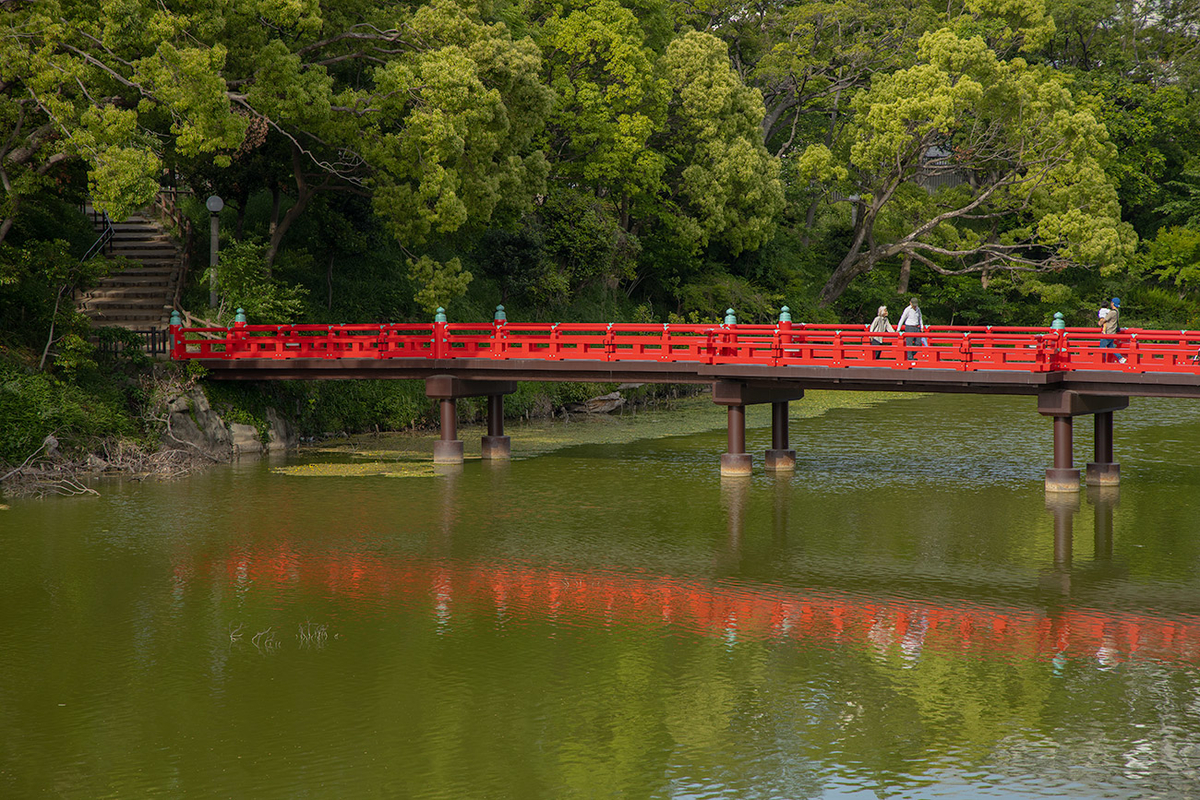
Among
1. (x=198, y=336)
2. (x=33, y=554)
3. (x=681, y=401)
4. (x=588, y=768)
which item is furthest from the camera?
(x=681, y=401)

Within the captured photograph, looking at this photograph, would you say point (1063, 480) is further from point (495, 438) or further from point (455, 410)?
point (455, 410)

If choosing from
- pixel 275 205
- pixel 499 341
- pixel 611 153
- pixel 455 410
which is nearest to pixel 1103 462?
pixel 499 341

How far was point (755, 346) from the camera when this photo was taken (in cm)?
2931

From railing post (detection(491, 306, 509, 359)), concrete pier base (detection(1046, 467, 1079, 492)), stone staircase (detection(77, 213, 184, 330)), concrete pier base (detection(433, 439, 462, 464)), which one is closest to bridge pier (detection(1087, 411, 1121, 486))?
concrete pier base (detection(1046, 467, 1079, 492))

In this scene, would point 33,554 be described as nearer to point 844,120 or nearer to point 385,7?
point 385,7

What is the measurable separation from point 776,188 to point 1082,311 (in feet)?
58.7

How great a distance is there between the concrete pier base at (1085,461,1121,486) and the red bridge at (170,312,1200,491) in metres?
0.03

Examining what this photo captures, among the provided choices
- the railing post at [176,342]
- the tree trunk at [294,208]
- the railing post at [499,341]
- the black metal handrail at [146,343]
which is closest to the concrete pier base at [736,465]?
the railing post at [499,341]

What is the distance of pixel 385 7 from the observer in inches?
1484

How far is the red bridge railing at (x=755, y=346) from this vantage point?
26.2 m

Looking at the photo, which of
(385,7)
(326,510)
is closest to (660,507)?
(326,510)

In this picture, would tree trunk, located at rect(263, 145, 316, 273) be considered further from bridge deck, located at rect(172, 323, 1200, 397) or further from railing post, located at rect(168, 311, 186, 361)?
bridge deck, located at rect(172, 323, 1200, 397)

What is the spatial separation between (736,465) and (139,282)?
18.6 meters

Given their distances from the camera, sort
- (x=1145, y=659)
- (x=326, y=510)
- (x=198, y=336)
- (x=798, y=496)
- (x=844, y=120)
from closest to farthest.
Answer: (x=1145, y=659), (x=326, y=510), (x=798, y=496), (x=198, y=336), (x=844, y=120)
